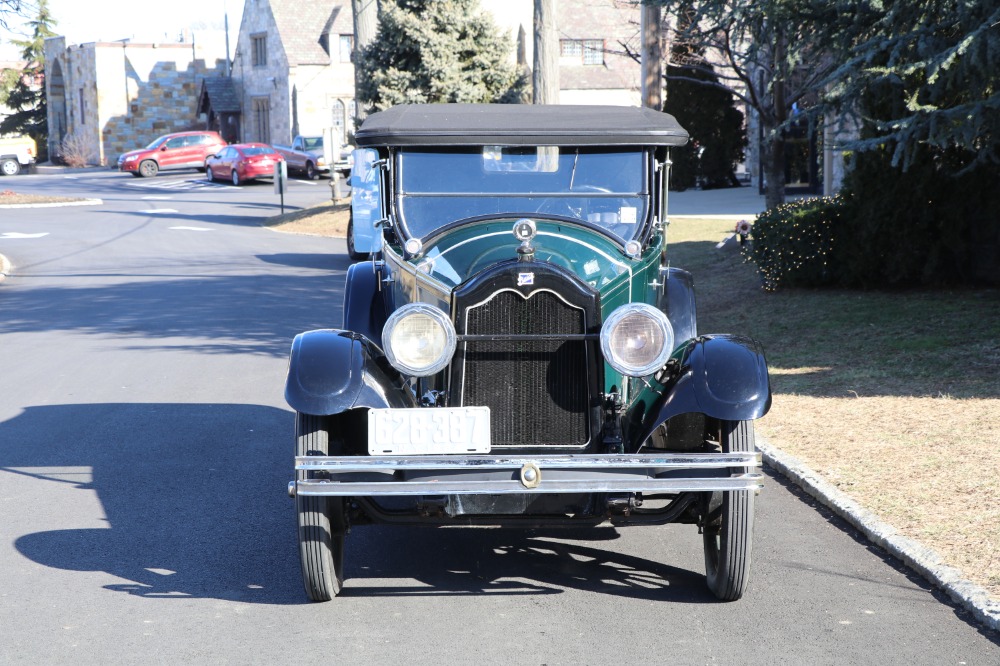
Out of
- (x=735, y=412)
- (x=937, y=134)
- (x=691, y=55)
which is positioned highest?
(x=691, y=55)

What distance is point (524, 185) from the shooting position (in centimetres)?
599

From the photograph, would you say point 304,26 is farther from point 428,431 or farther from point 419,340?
point 428,431

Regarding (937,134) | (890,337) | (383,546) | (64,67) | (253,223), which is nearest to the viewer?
(383,546)

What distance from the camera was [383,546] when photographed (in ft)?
18.9

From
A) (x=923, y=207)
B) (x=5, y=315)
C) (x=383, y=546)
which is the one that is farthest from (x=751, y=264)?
(x=383, y=546)

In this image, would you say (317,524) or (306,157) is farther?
(306,157)

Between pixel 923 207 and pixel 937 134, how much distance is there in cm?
351

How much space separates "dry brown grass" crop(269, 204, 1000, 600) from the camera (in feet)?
19.3

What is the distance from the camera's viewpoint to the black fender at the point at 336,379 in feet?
15.7

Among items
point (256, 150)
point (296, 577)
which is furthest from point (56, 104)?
point (296, 577)

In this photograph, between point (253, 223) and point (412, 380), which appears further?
point (253, 223)

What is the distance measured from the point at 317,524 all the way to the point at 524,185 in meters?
2.21

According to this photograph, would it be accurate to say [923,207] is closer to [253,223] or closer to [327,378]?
[327,378]

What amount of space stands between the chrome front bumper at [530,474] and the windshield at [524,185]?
180cm
